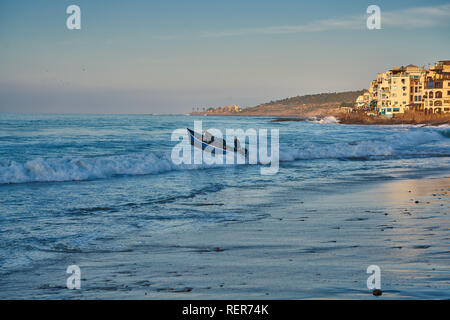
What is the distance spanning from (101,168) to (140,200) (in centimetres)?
699

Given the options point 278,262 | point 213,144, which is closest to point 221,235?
point 278,262

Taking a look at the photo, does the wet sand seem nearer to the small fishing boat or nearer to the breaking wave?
the breaking wave

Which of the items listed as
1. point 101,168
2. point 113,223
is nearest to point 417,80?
point 101,168

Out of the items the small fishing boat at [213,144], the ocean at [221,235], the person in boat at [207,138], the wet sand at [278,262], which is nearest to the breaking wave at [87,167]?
the ocean at [221,235]

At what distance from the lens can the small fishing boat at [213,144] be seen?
23839 millimetres

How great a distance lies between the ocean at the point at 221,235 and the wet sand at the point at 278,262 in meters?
0.02

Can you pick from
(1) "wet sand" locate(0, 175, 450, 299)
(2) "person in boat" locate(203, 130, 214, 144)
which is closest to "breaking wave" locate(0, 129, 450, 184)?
(2) "person in boat" locate(203, 130, 214, 144)

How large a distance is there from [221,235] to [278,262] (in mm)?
1868

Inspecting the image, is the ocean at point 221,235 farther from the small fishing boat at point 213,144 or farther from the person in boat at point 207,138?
the person in boat at point 207,138

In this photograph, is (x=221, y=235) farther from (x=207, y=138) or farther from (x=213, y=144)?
(x=207, y=138)

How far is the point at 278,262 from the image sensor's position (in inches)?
214

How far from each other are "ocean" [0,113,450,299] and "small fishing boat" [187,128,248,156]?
804 centimetres
